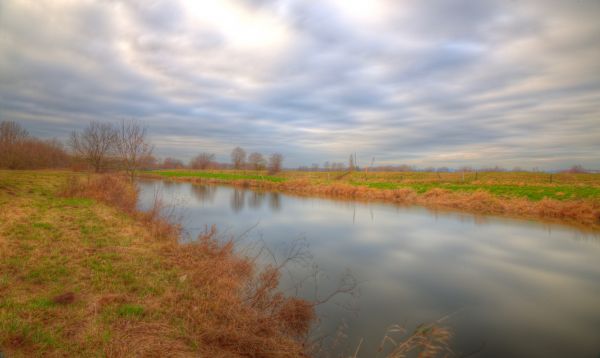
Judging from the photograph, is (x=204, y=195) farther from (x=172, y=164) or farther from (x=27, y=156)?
(x=172, y=164)

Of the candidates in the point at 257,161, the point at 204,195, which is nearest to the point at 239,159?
the point at 257,161

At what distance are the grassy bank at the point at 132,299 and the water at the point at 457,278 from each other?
1.21 m

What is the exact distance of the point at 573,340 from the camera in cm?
509

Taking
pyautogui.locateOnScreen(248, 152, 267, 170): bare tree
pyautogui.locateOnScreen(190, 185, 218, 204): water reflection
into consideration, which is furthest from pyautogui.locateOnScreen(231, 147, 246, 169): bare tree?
pyautogui.locateOnScreen(190, 185, 218, 204): water reflection

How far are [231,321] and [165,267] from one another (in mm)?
3161

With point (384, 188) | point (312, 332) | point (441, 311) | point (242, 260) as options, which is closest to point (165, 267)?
point (242, 260)

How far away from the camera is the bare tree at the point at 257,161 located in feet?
228

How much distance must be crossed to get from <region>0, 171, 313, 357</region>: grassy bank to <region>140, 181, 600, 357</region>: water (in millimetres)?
1209

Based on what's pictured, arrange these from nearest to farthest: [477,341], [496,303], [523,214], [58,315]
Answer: [58,315], [477,341], [496,303], [523,214]

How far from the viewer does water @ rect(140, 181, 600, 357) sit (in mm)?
5180

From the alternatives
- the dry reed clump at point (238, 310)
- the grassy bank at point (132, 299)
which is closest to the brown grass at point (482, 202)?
the dry reed clump at point (238, 310)

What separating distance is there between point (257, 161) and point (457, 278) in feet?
212

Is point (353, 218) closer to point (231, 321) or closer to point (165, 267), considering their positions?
→ point (165, 267)

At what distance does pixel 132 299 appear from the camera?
4.93 meters
